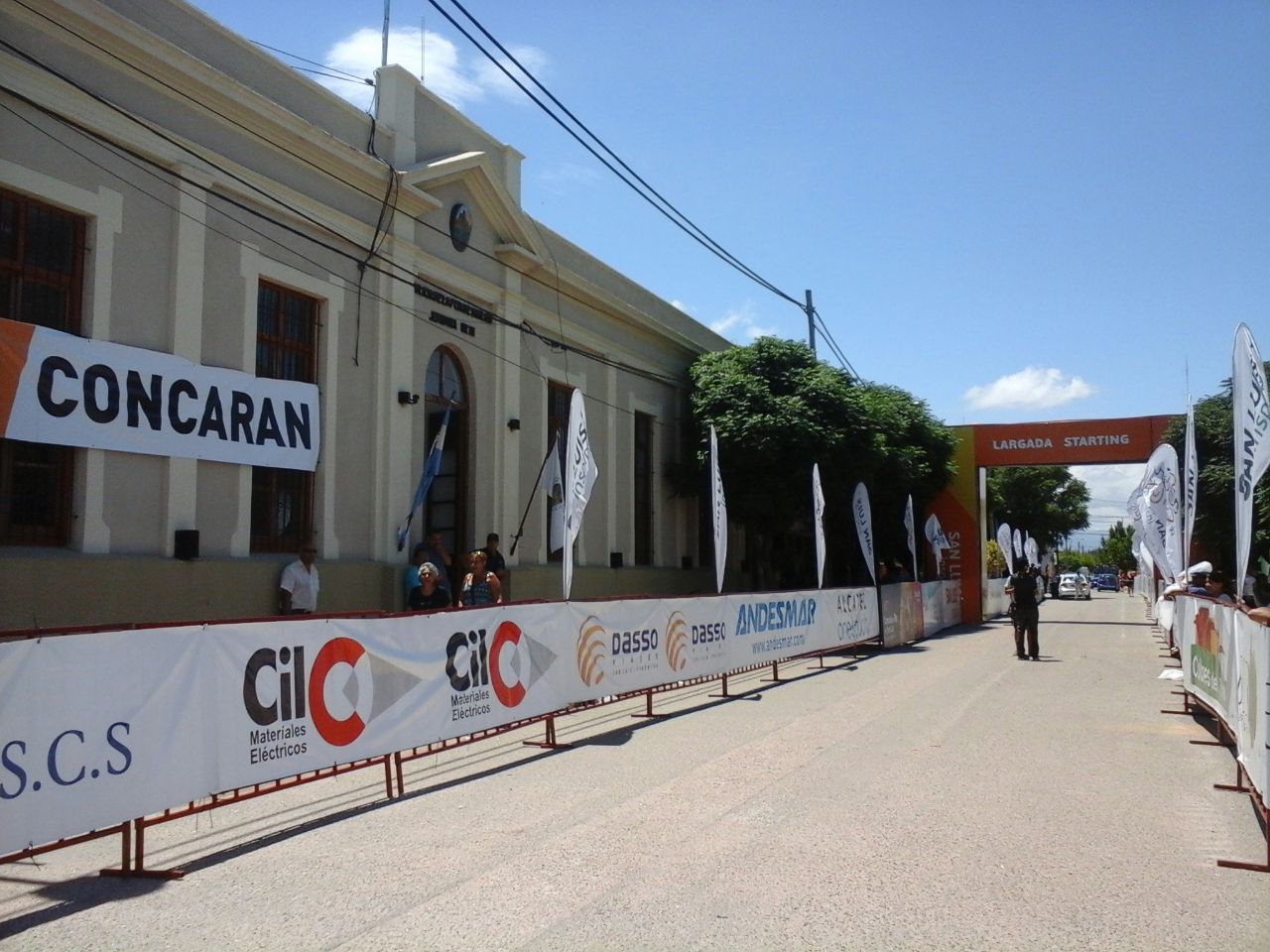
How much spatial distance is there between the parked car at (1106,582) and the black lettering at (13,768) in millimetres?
94715

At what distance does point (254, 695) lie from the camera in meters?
6.98

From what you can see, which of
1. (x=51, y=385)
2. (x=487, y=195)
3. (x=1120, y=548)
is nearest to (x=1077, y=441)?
(x=487, y=195)

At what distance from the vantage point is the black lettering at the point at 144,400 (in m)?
12.0

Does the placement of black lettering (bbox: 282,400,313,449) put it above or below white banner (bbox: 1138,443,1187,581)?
above

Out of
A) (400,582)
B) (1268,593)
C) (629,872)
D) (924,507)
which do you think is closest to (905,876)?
(629,872)

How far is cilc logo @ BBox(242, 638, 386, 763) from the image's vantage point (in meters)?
7.04

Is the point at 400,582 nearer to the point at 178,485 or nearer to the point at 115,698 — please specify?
the point at 178,485

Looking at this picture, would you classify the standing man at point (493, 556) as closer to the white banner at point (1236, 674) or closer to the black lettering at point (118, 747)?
the white banner at point (1236, 674)

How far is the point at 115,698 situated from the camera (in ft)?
19.7


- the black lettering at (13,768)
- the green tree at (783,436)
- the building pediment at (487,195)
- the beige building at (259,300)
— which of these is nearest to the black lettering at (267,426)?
the beige building at (259,300)

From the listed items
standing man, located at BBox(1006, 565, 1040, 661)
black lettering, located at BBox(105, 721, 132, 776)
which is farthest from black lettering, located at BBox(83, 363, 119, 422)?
standing man, located at BBox(1006, 565, 1040, 661)

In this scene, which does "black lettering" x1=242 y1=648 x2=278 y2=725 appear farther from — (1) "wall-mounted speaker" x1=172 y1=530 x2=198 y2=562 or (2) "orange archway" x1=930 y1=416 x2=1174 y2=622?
(2) "orange archway" x1=930 y1=416 x2=1174 y2=622

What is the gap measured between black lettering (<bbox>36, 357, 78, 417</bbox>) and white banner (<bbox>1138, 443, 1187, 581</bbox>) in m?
15.3

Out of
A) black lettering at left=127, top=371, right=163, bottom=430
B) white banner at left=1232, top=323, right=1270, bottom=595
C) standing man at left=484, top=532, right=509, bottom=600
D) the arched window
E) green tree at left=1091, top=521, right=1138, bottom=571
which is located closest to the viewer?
white banner at left=1232, top=323, right=1270, bottom=595
